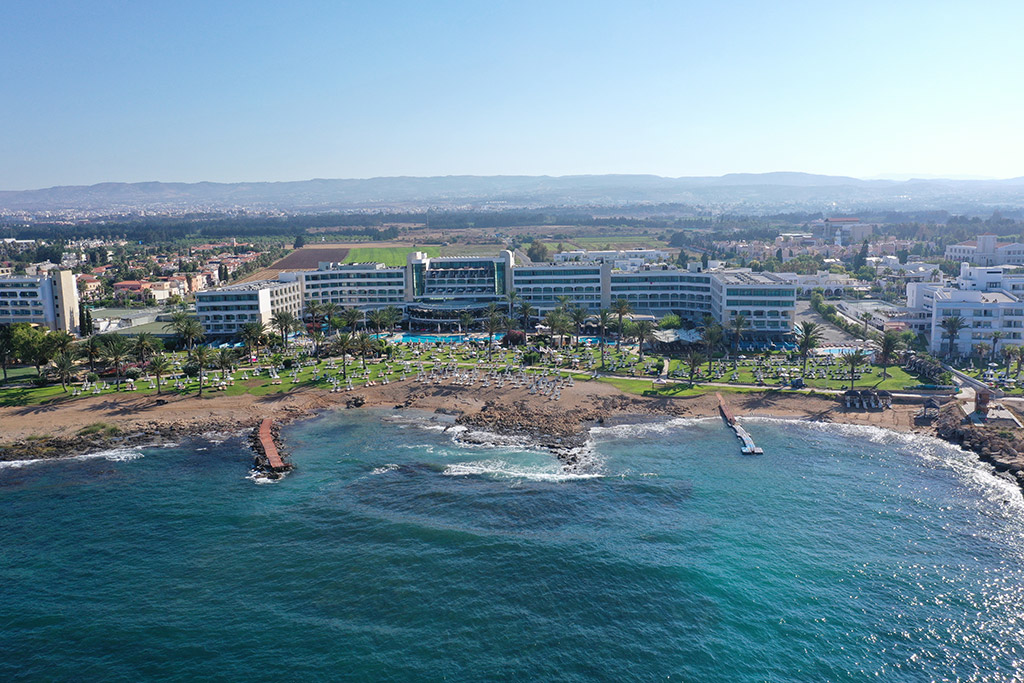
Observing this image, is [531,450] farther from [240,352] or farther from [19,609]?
[240,352]

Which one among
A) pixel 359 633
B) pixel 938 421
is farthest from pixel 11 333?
pixel 938 421

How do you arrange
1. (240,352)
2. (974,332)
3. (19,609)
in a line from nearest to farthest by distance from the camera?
1. (19,609)
2. (974,332)
3. (240,352)

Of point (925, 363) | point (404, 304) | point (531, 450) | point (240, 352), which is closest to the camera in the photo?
point (531, 450)

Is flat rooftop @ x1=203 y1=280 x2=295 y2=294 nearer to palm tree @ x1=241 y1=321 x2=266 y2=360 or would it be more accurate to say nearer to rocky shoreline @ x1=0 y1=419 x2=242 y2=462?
palm tree @ x1=241 y1=321 x2=266 y2=360

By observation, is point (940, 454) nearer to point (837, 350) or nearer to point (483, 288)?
point (837, 350)

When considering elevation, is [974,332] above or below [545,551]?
above
